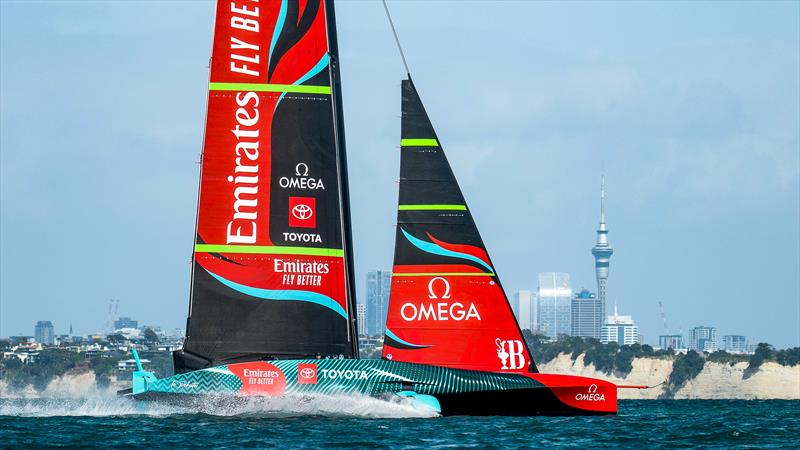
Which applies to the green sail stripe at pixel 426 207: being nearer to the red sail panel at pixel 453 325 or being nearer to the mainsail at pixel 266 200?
the red sail panel at pixel 453 325

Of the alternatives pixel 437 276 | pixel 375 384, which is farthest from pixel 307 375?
pixel 437 276

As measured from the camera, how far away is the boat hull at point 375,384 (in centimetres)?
3441

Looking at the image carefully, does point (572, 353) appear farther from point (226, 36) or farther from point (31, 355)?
point (226, 36)

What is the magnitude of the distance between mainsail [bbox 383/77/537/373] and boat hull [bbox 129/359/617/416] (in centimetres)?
109

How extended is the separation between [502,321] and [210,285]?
674 cm

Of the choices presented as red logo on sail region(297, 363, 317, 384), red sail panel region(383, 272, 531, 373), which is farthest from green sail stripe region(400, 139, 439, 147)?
red logo on sail region(297, 363, 317, 384)

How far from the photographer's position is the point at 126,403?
35875 mm

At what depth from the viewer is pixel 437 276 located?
36.5 m

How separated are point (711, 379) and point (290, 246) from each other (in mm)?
116929

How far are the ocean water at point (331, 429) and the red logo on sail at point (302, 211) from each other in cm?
404

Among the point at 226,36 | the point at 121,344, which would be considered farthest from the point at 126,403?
the point at 121,344

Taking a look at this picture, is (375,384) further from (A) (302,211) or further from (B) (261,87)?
(B) (261,87)

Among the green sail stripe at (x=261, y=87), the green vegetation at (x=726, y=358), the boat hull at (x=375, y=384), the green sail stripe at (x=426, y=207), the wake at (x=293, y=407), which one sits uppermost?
the green sail stripe at (x=261, y=87)

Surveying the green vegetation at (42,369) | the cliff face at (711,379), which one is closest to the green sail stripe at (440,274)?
the green vegetation at (42,369)
